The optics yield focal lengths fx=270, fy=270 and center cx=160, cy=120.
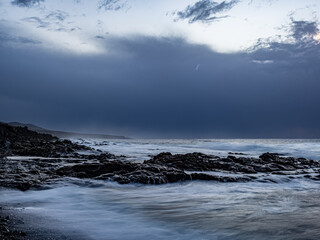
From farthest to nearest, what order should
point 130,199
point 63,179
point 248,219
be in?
point 63,179 < point 130,199 < point 248,219

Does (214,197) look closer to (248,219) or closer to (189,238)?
(248,219)

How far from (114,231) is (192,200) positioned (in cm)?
231

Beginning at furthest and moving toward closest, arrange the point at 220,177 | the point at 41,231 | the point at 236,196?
the point at 220,177, the point at 236,196, the point at 41,231

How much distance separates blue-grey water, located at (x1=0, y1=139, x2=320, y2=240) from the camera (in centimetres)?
362

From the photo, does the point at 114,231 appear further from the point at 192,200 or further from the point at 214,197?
the point at 214,197

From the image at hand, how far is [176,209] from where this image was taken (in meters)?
4.85

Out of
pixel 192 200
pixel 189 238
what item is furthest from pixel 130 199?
pixel 189 238

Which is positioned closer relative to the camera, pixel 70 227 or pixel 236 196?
pixel 70 227

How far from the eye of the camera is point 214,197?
18.9 ft

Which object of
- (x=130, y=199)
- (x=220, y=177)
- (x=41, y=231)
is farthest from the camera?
(x=220, y=177)

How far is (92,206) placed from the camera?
4902mm

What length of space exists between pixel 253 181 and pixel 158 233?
5198 mm

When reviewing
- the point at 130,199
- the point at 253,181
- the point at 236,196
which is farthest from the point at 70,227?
the point at 253,181

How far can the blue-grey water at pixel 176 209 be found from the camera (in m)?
3.62
